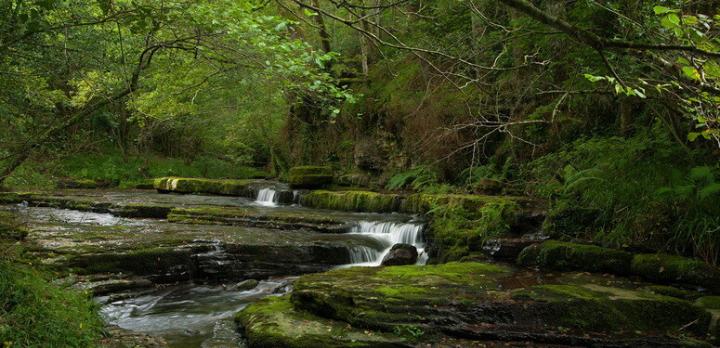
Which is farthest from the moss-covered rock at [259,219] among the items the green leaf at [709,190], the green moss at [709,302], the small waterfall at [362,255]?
the green moss at [709,302]

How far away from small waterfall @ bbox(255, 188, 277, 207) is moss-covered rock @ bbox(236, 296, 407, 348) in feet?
33.8

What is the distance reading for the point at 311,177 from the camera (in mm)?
16000

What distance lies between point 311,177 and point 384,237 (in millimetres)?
6514

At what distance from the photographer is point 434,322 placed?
5.01m

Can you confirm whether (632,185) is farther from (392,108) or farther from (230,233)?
(392,108)

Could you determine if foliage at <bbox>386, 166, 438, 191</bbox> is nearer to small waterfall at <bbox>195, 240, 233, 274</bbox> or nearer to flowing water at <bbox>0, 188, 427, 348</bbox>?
flowing water at <bbox>0, 188, 427, 348</bbox>

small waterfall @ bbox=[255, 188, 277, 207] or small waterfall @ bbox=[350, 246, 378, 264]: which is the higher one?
small waterfall @ bbox=[255, 188, 277, 207]

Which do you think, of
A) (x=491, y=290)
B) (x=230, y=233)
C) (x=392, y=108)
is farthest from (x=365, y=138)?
(x=491, y=290)

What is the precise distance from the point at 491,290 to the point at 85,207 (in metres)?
12.4

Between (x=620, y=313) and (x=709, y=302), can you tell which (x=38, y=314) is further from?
(x=709, y=302)

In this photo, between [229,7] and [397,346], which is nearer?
[397,346]

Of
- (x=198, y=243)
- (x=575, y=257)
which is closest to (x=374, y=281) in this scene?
(x=575, y=257)

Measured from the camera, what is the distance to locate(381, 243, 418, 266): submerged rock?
27.8 feet

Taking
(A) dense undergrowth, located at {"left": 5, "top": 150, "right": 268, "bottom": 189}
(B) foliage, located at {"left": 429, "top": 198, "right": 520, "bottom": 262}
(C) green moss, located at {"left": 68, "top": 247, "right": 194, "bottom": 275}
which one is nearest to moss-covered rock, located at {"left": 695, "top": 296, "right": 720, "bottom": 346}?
(B) foliage, located at {"left": 429, "top": 198, "right": 520, "bottom": 262}
